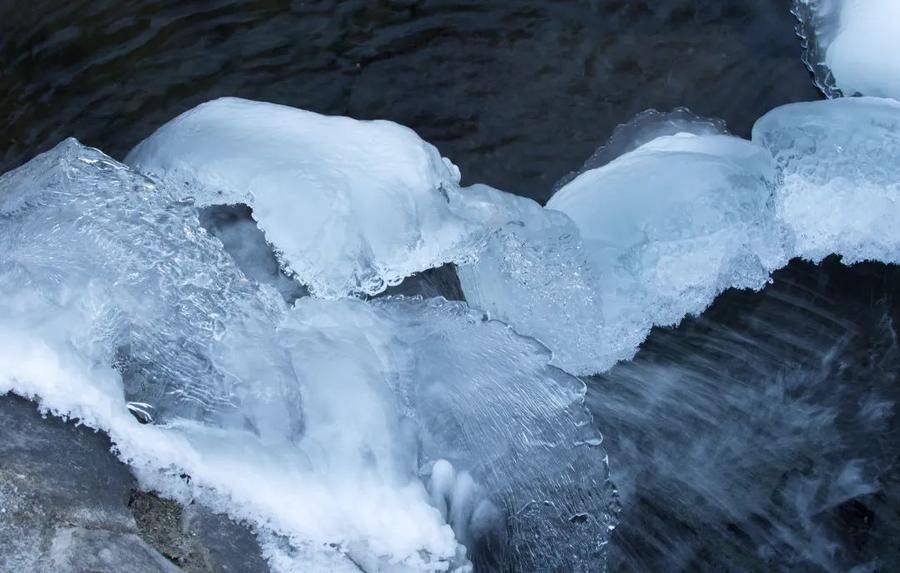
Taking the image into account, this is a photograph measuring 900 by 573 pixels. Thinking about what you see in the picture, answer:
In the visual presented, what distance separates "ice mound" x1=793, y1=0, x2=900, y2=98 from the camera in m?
3.54

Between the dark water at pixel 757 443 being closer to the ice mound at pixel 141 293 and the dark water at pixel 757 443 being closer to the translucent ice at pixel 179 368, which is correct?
the translucent ice at pixel 179 368

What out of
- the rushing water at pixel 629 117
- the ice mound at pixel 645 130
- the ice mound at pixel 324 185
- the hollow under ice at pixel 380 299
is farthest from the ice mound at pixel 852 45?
the ice mound at pixel 324 185

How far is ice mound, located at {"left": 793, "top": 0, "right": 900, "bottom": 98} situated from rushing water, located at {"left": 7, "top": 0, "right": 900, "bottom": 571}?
0.24 ft

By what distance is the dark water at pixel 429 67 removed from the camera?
3.60 metres

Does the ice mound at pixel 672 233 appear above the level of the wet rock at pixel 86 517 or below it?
above

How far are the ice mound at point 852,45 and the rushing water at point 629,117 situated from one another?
0.07 metres

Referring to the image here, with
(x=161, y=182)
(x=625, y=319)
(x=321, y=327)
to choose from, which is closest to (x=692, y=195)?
(x=625, y=319)

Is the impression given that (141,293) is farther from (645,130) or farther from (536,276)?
(645,130)

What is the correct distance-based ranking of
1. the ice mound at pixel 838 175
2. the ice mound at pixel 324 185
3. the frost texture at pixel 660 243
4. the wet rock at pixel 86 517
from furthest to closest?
the ice mound at pixel 838 175, the frost texture at pixel 660 243, the ice mound at pixel 324 185, the wet rock at pixel 86 517

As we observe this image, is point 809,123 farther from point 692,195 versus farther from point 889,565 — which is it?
point 889,565

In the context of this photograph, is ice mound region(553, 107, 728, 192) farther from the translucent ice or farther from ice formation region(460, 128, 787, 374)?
the translucent ice

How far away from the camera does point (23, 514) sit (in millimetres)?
2051

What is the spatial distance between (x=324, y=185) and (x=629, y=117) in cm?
135

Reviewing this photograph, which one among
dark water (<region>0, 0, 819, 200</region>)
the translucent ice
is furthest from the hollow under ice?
dark water (<region>0, 0, 819, 200</region>)
